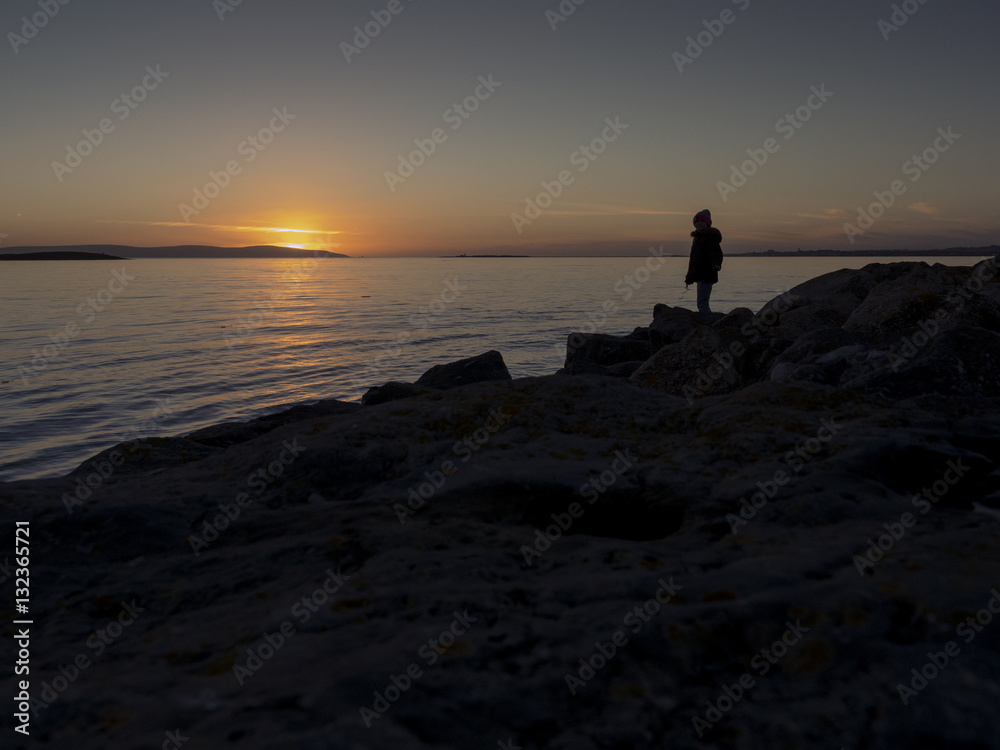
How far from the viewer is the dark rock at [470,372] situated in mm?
9930

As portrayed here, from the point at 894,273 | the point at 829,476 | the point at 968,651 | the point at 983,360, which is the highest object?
the point at 894,273

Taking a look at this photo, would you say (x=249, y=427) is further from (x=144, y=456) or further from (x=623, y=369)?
(x=623, y=369)

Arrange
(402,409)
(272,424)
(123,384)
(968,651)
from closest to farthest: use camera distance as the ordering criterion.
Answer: (968,651), (402,409), (272,424), (123,384)

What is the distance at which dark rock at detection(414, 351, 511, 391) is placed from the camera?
391 inches

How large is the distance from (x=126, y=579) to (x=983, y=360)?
6855 millimetres

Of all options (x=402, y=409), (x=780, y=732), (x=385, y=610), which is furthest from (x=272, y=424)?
(x=780, y=732)

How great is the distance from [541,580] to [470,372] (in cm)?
763

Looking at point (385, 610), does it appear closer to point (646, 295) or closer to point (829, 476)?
point (829, 476)

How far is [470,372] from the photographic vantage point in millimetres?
10008

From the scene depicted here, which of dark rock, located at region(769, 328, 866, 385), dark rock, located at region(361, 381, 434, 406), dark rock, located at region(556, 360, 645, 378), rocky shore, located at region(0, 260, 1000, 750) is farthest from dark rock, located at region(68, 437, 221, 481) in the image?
dark rock, located at region(556, 360, 645, 378)

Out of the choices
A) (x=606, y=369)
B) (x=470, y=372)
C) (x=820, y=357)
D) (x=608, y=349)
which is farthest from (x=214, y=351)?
(x=820, y=357)

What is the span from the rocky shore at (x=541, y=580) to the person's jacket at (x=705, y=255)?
46.0 feet

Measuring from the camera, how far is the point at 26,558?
2.90 meters

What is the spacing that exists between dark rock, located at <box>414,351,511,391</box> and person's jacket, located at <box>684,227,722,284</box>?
30.5ft
